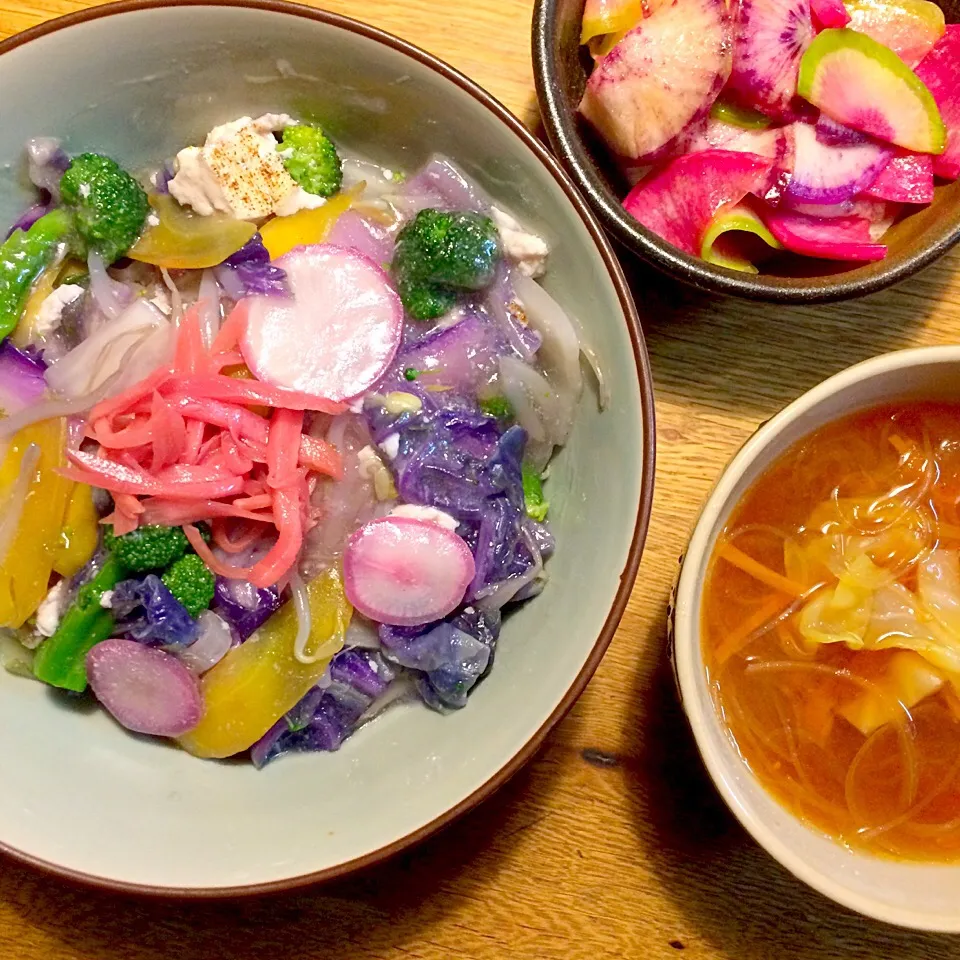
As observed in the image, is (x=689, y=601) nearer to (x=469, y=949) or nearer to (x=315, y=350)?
(x=315, y=350)

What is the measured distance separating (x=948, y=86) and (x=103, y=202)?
147 cm

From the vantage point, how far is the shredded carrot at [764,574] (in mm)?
1419

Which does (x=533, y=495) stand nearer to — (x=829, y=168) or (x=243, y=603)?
(x=243, y=603)

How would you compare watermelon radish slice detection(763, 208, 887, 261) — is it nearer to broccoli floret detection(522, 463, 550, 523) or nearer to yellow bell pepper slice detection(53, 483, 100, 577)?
broccoli floret detection(522, 463, 550, 523)

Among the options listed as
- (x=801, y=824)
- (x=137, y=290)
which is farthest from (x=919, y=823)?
(x=137, y=290)

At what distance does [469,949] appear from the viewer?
1646 mm

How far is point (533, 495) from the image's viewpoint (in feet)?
5.14

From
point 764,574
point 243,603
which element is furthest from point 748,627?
point 243,603

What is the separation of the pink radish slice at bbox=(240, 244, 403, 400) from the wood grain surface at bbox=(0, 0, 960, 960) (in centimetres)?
50

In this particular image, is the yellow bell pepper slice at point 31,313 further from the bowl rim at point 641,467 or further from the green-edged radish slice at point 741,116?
the green-edged radish slice at point 741,116

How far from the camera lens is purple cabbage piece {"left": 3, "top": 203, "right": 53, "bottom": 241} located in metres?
1.53

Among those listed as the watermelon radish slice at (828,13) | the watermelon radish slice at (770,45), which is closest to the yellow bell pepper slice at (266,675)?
the watermelon radish slice at (770,45)

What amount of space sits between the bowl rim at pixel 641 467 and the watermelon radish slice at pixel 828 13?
60 cm

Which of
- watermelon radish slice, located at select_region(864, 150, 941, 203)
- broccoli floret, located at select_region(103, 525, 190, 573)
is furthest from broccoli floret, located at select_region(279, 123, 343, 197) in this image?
watermelon radish slice, located at select_region(864, 150, 941, 203)
